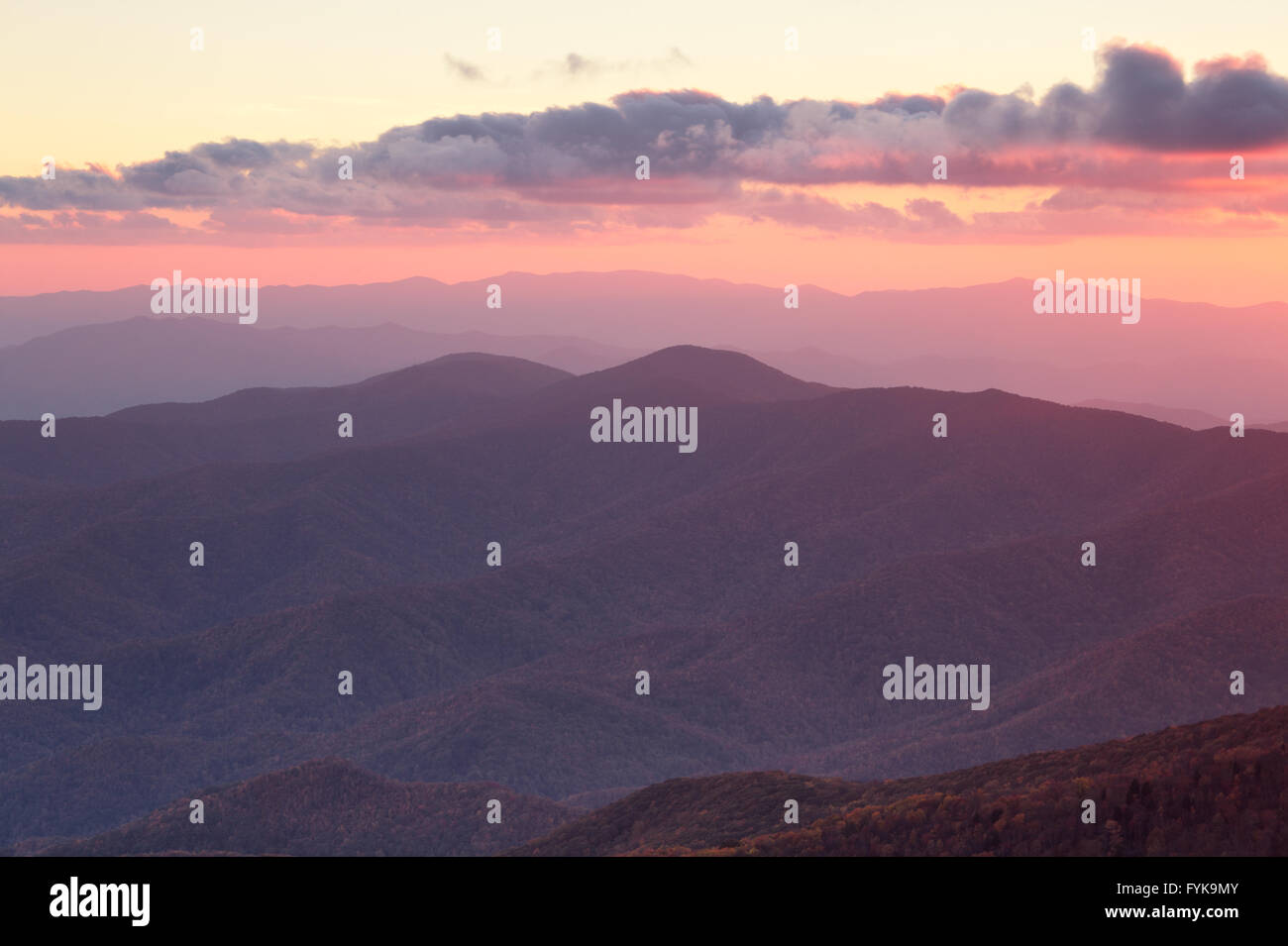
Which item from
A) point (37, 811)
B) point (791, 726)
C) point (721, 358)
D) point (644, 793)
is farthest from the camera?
point (721, 358)

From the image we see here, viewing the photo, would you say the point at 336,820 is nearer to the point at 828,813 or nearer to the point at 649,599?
the point at 828,813

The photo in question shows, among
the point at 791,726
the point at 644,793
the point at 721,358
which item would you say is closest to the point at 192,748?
the point at 791,726

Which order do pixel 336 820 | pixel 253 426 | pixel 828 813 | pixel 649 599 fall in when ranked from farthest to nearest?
1. pixel 253 426
2. pixel 649 599
3. pixel 336 820
4. pixel 828 813

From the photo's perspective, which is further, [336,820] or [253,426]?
[253,426]

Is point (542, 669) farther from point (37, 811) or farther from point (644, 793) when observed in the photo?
point (644, 793)

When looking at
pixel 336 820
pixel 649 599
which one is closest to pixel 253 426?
pixel 649 599

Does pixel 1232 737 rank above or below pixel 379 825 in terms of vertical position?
above

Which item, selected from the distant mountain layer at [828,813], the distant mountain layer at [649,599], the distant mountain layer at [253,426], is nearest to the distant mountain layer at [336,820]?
the distant mountain layer at [828,813]

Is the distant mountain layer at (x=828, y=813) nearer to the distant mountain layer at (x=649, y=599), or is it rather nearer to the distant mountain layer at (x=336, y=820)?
the distant mountain layer at (x=336, y=820)

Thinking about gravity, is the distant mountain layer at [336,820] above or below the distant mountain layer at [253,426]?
below
